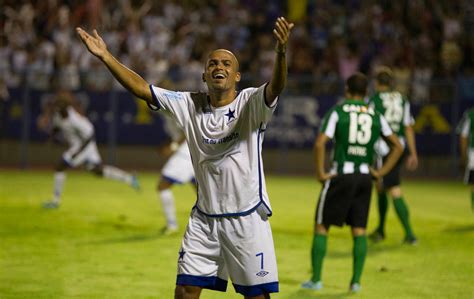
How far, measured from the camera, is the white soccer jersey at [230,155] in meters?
6.22

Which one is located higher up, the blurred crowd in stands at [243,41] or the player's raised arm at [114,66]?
the blurred crowd in stands at [243,41]

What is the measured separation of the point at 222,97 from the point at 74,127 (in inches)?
416

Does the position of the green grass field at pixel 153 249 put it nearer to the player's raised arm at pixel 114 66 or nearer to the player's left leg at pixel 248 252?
the player's left leg at pixel 248 252

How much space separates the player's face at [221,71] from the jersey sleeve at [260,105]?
0.18 meters

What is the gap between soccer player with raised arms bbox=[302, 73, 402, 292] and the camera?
912cm

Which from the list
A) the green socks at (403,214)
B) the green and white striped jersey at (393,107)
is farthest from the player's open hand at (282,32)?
the green socks at (403,214)

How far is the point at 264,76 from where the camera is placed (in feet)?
73.9

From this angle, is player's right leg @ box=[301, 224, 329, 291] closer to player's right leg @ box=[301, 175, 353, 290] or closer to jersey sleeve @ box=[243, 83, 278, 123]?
player's right leg @ box=[301, 175, 353, 290]

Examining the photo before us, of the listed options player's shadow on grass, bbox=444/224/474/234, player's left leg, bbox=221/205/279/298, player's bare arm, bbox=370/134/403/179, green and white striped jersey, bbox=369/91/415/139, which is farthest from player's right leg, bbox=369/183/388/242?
player's left leg, bbox=221/205/279/298

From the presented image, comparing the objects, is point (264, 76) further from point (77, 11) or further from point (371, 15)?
point (77, 11)

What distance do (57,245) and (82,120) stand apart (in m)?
5.25

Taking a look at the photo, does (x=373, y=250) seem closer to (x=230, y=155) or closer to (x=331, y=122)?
(x=331, y=122)

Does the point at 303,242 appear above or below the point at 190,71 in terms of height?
below

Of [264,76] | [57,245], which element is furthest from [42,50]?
[57,245]
